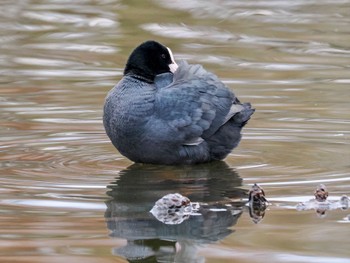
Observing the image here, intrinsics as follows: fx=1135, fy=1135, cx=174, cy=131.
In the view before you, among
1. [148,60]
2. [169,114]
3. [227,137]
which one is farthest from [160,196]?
[148,60]

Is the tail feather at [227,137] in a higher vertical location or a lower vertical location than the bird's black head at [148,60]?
lower

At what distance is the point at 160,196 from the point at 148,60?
1.58m

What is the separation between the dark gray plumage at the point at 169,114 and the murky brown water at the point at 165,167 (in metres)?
0.15

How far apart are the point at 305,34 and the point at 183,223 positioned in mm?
7453

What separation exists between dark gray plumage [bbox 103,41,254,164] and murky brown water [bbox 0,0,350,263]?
0.48 ft

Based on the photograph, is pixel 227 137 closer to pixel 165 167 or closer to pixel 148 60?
pixel 165 167

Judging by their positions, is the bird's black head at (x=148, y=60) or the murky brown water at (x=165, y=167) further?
the bird's black head at (x=148, y=60)

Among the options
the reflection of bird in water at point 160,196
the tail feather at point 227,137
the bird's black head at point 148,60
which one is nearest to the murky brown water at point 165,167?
the reflection of bird in water at point 160,196

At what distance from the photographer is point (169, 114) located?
7500 mm

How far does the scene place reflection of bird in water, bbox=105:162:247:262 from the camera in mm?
5414

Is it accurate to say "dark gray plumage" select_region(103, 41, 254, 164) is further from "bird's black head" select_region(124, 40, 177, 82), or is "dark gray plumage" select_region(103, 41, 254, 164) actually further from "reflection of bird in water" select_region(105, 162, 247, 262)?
"reflection of bird in water" select_region(105, 162, 247, 262)

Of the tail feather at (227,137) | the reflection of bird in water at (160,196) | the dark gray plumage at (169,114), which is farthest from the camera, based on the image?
the tail feather at (227,137)

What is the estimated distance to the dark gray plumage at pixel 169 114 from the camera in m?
7.45

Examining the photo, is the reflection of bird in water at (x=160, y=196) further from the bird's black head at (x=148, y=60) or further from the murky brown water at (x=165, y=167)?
the bird's black head at (x=148, y=60)
